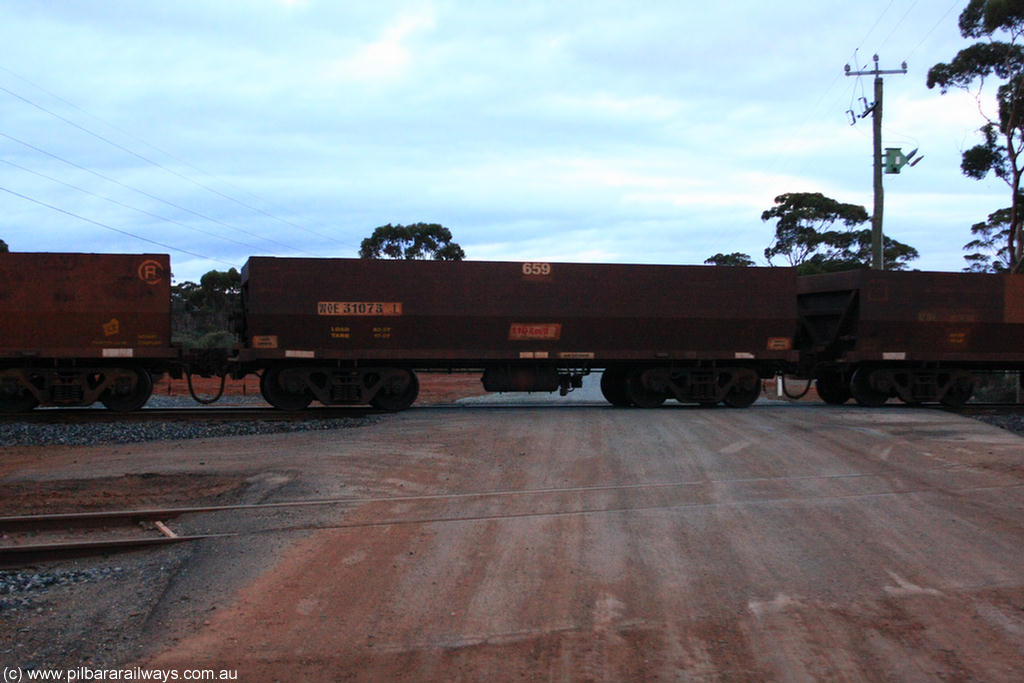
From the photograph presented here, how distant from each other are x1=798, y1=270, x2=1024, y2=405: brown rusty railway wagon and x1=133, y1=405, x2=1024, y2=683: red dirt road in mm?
7599

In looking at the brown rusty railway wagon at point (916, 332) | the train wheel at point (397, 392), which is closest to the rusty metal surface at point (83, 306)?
the train wheel at point (397, 392)

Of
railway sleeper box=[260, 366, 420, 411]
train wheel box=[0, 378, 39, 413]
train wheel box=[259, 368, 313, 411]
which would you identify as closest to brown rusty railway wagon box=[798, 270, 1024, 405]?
railway sleeper box=[260, 366, 420, 411]

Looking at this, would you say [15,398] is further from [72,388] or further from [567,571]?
[567,571]

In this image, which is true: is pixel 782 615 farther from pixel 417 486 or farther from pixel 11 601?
pixel 11 601

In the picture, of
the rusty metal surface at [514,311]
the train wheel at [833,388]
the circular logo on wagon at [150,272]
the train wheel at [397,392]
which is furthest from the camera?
the train wheel at [833,388]

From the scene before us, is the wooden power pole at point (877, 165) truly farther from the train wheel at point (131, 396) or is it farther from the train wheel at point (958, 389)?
the train wheel at point (131, 396)

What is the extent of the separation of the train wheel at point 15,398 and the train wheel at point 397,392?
6650 millimetres

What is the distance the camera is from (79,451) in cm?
1122

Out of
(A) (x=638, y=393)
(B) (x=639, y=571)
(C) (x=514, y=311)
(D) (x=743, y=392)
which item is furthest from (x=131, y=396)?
(B) (x=639, y=571)

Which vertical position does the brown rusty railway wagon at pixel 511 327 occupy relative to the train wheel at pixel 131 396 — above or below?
above

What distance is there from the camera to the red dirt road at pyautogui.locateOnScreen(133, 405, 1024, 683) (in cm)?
452

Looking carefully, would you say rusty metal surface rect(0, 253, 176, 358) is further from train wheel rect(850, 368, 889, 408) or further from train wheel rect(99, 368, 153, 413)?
train wheel rect(850, 368, 889, 408)

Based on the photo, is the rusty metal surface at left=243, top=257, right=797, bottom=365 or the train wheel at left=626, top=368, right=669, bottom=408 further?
the train wheel at left=626, top=368, right=669, bottom=408

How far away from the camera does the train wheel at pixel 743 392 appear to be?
17.6 metres
